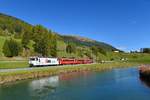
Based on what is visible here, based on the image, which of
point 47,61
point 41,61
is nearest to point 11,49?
point 47,61

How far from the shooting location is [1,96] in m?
43.8

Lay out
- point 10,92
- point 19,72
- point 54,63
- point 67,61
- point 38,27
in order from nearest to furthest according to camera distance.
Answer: point 10,92, point 19,72, point 54,63, point 67,61, point 38,27

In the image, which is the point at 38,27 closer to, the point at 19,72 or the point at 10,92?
the point at 19,72

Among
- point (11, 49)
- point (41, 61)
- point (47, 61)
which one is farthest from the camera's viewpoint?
point (11, 49)

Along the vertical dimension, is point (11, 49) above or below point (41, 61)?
above

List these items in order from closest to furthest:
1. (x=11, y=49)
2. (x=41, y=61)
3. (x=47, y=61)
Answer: (x=41, y=61)
(x=47, y=61)
(x=11, y=49)

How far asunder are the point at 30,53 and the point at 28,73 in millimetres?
78013

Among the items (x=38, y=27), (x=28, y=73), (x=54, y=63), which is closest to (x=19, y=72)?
(x=28, y=73)

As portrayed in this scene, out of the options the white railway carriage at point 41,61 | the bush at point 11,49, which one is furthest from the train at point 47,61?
the bush at point 11,49

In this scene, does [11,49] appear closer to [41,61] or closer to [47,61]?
[47,61]

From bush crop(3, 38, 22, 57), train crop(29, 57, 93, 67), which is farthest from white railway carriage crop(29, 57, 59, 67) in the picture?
bush crop(3, 38, 22, 57)

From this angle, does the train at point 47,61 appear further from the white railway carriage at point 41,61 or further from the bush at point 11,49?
the bush at point 11,49

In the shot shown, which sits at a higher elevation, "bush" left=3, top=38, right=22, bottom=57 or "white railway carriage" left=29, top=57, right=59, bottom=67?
"bush" left=3, top=38, right=22, bottom=57

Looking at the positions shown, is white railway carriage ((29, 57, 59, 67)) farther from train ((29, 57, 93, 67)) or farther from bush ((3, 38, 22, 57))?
bush ((3, 38, 22, 57))
